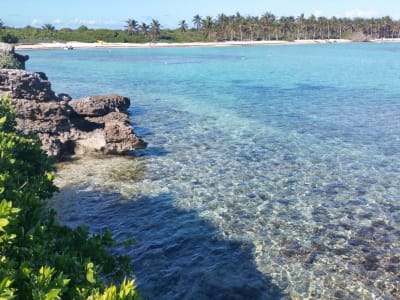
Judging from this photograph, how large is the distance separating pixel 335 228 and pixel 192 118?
2176 centimetres

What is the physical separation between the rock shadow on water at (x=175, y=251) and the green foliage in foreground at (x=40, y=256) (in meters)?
4.48

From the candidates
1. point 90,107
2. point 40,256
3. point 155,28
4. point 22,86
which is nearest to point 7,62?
point 90,107

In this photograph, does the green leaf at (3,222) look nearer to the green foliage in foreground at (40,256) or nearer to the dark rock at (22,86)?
the green foliage in foreground at (40,256)

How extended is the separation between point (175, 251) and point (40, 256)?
856cm

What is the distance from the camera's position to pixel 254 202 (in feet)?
59.6

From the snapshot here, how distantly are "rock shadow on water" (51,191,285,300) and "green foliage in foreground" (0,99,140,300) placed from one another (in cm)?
448

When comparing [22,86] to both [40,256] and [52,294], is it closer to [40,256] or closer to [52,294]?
[40,256]

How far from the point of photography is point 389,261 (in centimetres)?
1363

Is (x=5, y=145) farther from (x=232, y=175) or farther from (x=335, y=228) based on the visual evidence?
(x=232, y=175)

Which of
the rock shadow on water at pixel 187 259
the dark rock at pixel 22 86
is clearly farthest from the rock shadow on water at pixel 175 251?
the dark rock at pixel 22 86

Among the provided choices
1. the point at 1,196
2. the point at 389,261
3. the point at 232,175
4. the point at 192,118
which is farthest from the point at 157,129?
the point at 1,196

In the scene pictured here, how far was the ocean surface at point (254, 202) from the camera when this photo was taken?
1299cm

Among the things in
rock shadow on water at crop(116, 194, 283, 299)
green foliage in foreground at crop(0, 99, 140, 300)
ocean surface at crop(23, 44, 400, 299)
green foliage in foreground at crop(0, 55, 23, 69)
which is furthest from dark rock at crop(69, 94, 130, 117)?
green foliage in foreground at crop(0, 99, 140, 300)

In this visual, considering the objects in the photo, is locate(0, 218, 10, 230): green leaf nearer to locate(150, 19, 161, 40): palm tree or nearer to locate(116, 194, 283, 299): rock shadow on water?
locate(116, 194, 283, 299): rock shadow on water
